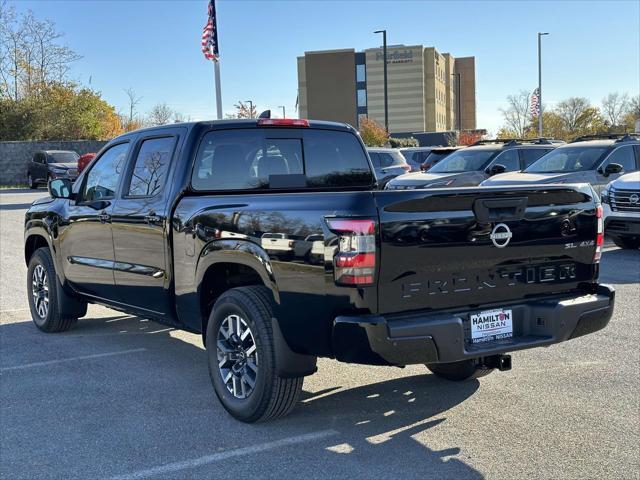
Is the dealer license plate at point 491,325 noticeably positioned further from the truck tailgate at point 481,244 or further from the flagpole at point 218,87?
the flagpole at point 218,87

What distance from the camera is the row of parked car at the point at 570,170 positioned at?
39.6 feet

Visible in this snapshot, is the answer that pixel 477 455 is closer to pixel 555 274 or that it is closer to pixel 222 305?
pixel 555 274

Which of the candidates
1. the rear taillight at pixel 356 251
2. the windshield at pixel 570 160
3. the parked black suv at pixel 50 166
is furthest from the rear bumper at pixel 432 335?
the parked black suv at pixel 50 166

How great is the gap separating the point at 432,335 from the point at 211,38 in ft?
64.9

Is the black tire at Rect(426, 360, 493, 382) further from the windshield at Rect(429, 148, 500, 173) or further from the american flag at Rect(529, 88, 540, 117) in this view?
the american flag at Rect(529, 88, 540, 117)

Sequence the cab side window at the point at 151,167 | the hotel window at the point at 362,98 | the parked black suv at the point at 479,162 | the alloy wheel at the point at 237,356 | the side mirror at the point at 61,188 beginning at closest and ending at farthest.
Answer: the alloy wheel at the point at 237,356 < the cab side window at the point at 151,167 < the side mirror at the point at 61,188 < the parked black suv at the point at 479,162 < the hotel window at the point at 362,98

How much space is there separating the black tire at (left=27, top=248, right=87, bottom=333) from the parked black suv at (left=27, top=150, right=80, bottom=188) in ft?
78.0

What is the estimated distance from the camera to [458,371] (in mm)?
5348

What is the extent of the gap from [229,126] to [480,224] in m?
2.26

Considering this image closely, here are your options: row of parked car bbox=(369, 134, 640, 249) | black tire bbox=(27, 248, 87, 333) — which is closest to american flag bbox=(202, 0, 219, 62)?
row of parked car bbox=(369, 134, 640, 249)

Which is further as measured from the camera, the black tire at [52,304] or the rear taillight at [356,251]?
the black tire at [52,304]

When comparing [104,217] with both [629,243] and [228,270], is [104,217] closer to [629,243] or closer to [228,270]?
[228,270]

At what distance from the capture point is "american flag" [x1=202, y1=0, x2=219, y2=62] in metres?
22.0

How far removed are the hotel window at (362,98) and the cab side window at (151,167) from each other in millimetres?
94985
